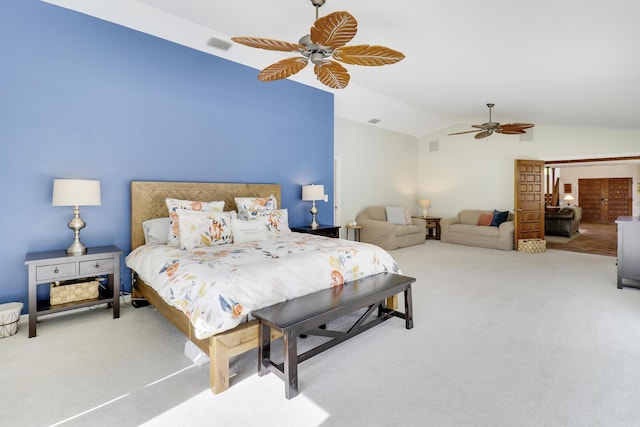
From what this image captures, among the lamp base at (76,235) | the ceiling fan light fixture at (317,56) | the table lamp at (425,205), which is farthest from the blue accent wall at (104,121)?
the table lamp at (425,205)

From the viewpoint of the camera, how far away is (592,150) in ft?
22.1

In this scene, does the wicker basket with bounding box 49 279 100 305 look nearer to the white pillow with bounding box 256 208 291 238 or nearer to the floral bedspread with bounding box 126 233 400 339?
the floral bedspread with bounding box 126 233 400 339

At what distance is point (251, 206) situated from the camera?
4305mm

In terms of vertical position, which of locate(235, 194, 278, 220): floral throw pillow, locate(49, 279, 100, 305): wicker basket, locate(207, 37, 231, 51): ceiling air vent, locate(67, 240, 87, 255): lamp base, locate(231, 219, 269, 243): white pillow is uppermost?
locate(207, 37, 231, 51): ceiling air vent

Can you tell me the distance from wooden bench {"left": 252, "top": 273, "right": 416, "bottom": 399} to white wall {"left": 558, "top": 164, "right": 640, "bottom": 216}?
1259 cm

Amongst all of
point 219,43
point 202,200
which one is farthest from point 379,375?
point 219,43

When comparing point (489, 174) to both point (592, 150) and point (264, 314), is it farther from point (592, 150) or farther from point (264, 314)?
point (264, 314)

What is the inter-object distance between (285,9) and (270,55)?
139 centimetres

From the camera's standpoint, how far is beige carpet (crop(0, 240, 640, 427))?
5.97 ft

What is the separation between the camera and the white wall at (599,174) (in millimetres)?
11727

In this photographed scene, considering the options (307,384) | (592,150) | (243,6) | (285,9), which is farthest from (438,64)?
(592,150)

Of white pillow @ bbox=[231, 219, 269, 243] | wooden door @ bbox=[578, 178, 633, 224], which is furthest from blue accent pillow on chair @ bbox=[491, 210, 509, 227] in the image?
wooden door @ bbox=[578, 178, 633, 224]

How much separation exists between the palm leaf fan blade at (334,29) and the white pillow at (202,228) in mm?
2074

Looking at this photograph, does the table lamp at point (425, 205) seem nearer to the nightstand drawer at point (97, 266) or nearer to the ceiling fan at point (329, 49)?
the ceiling fan at point (329, 49)
